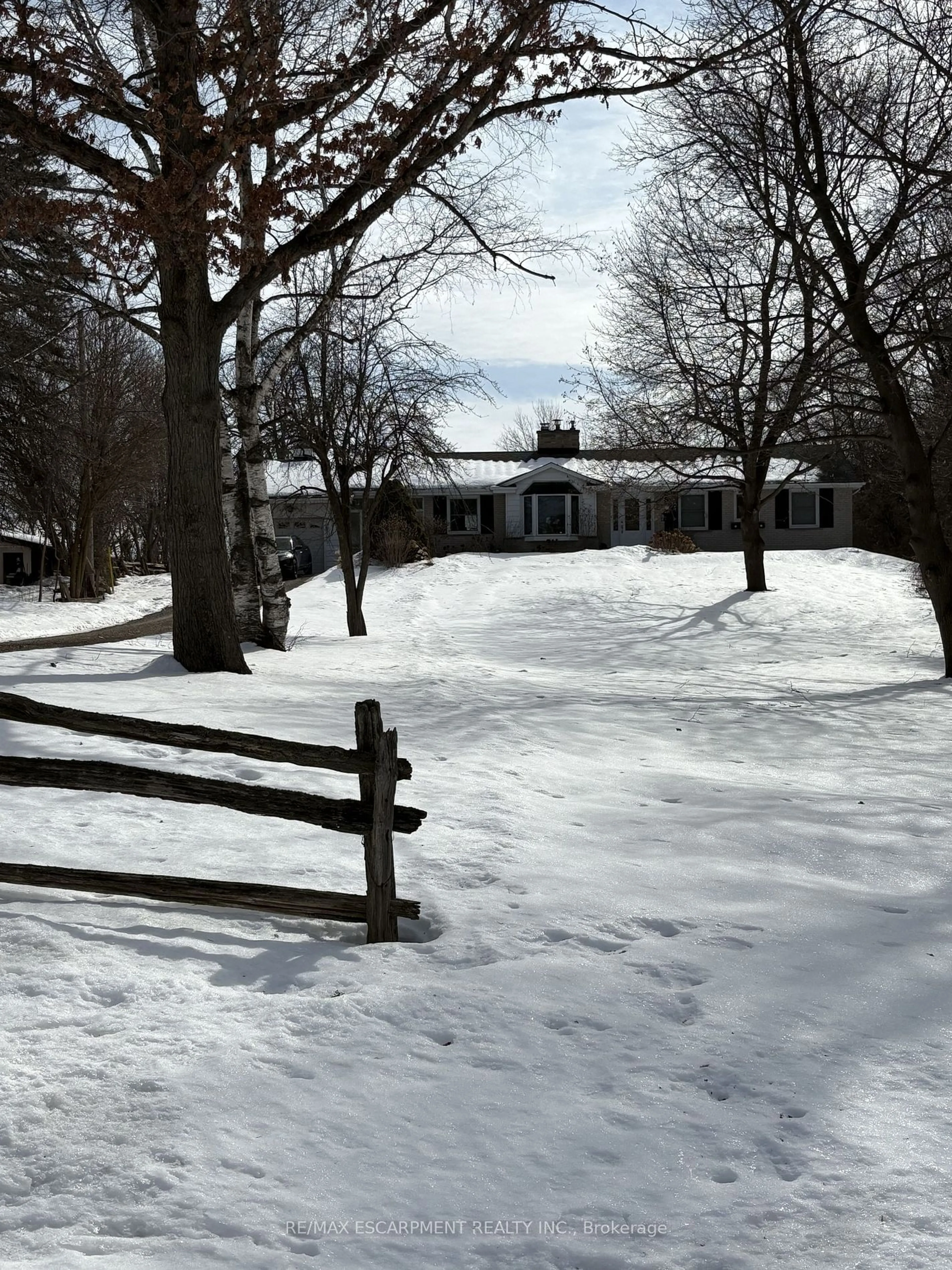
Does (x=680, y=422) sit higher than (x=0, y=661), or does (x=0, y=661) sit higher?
(x=680, y=422)

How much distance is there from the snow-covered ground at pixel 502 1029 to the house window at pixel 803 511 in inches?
1384

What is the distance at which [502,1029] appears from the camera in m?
4.36

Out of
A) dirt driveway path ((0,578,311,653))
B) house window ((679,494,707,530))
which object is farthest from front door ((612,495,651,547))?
dirt driveway path ((0,578,311,653))

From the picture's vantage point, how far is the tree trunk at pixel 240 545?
15.6m

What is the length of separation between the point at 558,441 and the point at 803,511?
38.3ft

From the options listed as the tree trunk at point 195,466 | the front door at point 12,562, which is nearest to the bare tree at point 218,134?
the tree trunk at point 195,466

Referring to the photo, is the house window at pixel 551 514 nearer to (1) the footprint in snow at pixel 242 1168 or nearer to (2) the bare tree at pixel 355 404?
(2) the bare tree at pixel 355 404

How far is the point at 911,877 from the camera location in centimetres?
671

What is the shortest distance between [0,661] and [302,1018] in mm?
9732

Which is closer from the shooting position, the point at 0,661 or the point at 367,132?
the point at 367,132

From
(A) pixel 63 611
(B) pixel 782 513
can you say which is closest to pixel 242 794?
(A) pixel 63 611

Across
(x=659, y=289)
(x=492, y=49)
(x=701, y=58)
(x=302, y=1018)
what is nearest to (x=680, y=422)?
(x=659, y=289)

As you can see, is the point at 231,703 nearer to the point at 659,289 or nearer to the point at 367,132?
the point at 367,132

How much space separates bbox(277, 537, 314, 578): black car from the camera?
40406 mm
